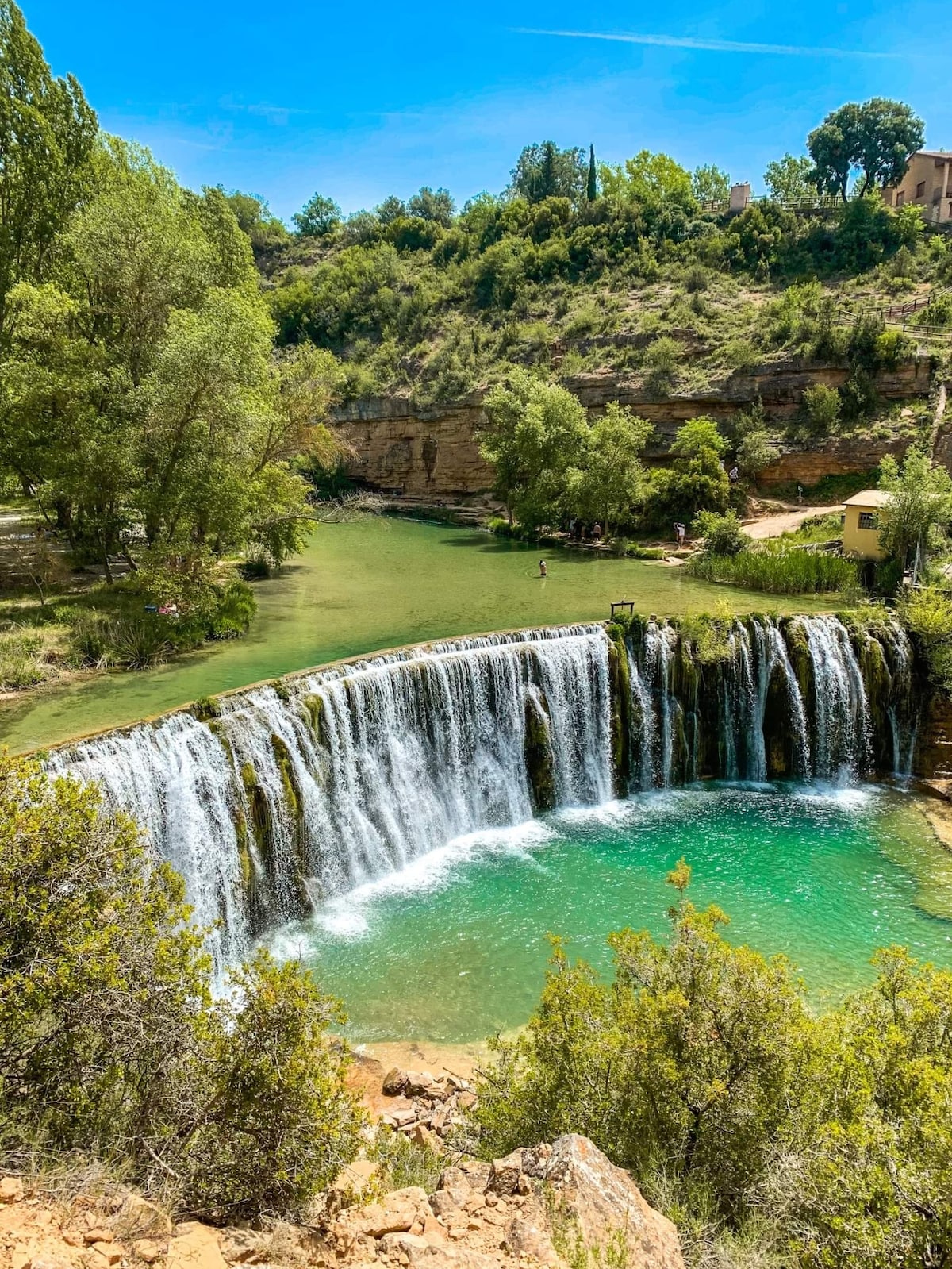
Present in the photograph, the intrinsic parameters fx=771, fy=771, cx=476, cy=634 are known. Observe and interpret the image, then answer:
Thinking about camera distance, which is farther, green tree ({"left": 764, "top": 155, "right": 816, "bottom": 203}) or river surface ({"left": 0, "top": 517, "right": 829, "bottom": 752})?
green tree ({"left": 764, "top": 155, "right": 816, "bottom": 203})

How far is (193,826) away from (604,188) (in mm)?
67054

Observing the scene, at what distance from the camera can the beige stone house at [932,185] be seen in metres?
43.7

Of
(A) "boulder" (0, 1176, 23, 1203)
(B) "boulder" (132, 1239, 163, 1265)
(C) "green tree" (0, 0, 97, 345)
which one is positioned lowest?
(B) "boulder" (132, 1239, 163, 1265)

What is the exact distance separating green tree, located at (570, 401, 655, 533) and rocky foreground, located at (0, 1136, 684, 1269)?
26.0m

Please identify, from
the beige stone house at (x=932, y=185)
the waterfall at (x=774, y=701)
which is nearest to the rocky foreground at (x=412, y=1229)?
the waterfall at (x=774, y=701)

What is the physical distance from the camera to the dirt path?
89.3 ft

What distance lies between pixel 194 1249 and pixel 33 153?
23360 millimetres

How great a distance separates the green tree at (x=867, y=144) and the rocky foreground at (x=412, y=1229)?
56819 mm

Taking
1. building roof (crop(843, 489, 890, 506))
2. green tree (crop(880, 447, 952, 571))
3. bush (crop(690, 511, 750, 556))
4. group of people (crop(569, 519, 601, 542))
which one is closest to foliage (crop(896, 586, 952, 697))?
green tree (crop(880, 447, 952, 571))

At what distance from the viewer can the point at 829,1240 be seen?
436 centimetres

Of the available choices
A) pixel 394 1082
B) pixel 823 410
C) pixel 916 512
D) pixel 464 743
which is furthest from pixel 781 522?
pixel 394 1082

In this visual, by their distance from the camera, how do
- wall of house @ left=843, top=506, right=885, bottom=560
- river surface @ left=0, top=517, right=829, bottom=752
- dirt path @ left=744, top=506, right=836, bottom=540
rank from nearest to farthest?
1. river surface @ left=0, top=517, right=829, bottom=752
2. wall of house @ left=843, top=506, right=885, bottom=560
3. dirt path @ left=744, top=506, right=836, bottom=540

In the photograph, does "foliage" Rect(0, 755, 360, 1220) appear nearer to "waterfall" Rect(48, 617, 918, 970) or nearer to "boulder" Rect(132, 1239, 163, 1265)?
"boulder" Rect(132, 1239, 163, 1265)

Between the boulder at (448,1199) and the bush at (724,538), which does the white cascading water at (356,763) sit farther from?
the bush at (724,538)
